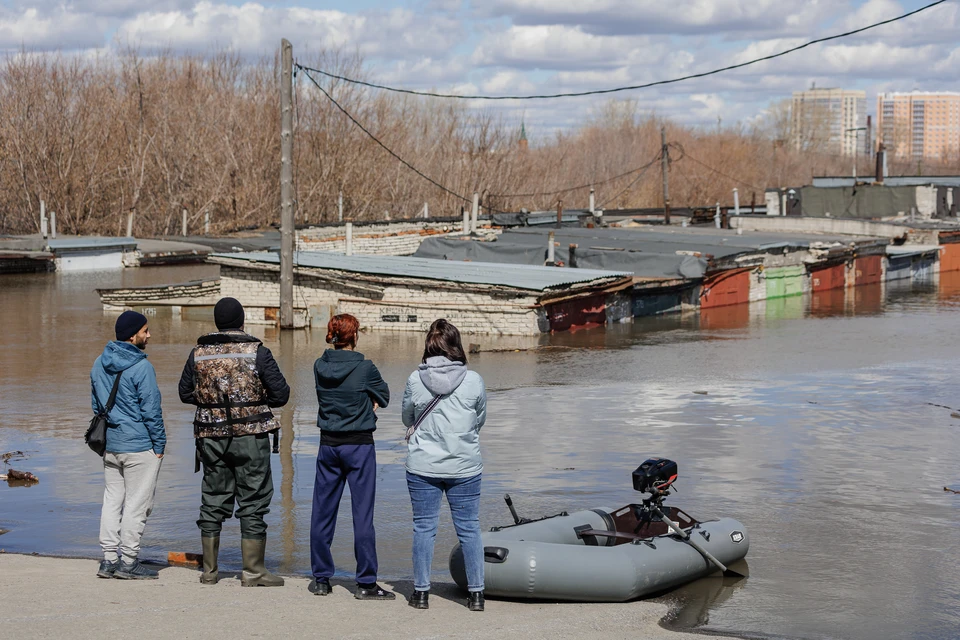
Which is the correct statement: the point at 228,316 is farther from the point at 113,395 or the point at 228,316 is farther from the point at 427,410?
the point at 427,410

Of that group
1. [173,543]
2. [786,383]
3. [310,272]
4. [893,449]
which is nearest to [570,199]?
[310,272]

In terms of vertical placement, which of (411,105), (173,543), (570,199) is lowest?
(173,543)

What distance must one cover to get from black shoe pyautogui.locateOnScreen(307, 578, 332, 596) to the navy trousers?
4 cm

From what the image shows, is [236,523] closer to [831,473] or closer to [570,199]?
[831,473]

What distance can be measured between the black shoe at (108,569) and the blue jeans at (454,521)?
1.88 meters

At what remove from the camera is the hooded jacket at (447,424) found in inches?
247

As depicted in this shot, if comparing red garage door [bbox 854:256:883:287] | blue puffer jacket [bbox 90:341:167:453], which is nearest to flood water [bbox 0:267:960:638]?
blue puffer jacket [bbox 90:341:167:453]

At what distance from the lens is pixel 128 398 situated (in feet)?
22.1

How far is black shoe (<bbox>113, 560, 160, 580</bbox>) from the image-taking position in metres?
6.81

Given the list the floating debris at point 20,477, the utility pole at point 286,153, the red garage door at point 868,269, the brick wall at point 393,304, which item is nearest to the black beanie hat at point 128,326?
the floating debris at point 20,477

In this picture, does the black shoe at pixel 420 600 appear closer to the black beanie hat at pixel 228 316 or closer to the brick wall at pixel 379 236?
the black beanie hat at pixel 228 316

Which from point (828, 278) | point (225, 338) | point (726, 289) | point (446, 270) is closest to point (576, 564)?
point (225, 338)

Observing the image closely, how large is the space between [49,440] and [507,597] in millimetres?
7476

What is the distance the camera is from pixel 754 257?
118 ft
